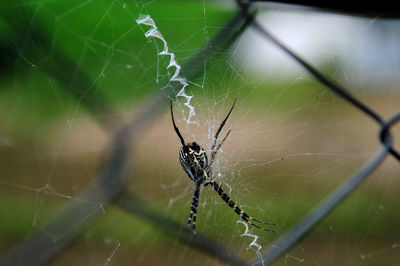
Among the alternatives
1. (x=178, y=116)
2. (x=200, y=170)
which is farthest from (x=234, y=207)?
(x=178, y=116)

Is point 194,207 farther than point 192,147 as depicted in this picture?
Yes

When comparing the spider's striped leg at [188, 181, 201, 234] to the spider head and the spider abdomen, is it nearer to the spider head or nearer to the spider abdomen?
the spider abdomen

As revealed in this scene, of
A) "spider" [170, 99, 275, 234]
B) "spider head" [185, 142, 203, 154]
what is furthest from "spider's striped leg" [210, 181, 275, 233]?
"spider head" [185, 142, 203, 154]

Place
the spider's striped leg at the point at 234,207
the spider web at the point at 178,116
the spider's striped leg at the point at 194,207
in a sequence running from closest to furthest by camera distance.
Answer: the spider web at the point at 178,116 < the spider's striped leg at the point at 234,207 < the spider's striped leg at the point at 194,207

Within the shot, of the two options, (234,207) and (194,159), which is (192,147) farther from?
(234,207)

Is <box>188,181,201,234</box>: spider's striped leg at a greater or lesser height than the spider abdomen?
lesser

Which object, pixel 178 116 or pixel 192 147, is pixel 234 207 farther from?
pixel 178 116

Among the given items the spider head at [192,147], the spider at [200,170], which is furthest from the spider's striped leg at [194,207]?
the spider head at [192,147]

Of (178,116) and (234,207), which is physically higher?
(178,116)

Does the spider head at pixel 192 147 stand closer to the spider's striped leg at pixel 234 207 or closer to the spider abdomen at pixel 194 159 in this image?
the spider abdomen at pixel 194 159
